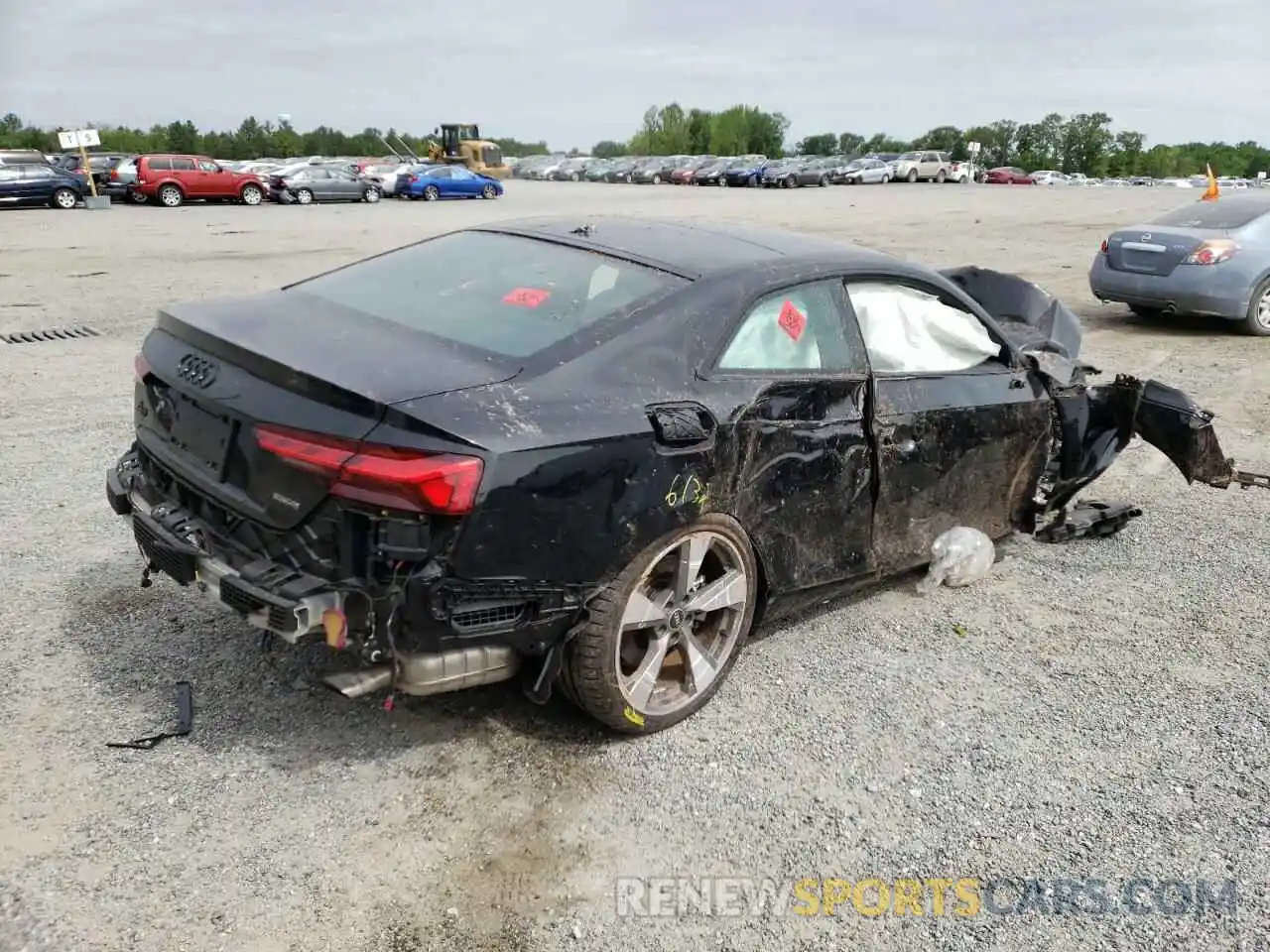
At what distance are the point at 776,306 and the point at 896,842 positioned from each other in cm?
181

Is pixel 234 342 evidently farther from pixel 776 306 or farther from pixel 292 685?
pixel 776 306

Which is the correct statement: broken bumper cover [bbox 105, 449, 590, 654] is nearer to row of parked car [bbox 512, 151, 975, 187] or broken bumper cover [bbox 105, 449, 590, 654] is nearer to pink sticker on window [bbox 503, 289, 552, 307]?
pink sticker on window [bbox 503, 289, 552, 307]

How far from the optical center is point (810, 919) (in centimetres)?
266

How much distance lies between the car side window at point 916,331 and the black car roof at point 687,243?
14cm

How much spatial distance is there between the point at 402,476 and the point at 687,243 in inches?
67.3

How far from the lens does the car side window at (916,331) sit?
3.99 m

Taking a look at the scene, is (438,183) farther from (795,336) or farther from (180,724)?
(180,724)

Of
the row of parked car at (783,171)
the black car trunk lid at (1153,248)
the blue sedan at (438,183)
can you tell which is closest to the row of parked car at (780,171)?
the row of parked car at (783,171)

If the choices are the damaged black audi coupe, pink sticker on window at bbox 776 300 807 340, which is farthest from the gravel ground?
pink sticker on window at bbox 776 300 807 340

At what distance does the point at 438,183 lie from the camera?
1444 inches

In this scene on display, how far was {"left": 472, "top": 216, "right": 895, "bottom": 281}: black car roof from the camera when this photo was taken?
3619 millimetres

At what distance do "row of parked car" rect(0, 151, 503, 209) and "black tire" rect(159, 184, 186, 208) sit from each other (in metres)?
0.03

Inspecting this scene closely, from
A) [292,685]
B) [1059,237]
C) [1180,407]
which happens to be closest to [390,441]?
[292,685]

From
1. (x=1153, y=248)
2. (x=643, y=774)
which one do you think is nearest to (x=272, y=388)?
(x=643, y=774)
